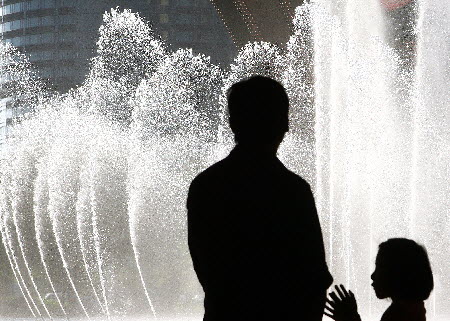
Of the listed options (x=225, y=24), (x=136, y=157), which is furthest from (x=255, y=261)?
(x=225, y=24)

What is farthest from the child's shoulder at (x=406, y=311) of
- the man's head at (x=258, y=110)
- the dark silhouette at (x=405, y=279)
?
the man's head at (x=258, y=110)

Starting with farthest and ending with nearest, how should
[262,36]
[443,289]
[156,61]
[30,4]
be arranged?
[30,4], [262,36], [156,61], [443,289]

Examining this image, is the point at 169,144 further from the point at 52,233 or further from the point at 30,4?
the point at 30,4

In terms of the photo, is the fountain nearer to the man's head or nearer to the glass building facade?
the man's head

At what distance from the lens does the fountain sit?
665 inches

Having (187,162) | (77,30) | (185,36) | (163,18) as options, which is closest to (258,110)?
(187,162)

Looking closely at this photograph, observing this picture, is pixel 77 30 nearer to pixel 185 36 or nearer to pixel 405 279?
pixel 185 36

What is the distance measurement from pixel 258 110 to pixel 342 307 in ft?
2.51

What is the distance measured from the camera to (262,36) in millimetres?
43125

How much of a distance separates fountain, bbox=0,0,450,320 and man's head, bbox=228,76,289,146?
13013mm

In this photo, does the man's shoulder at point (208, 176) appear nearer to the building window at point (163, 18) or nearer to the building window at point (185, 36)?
the building window at point (185, 36)

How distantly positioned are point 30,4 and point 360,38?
53640 millimetres

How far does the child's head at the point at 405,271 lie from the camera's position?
2697 mm

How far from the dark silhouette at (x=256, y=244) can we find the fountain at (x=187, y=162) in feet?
42.7
